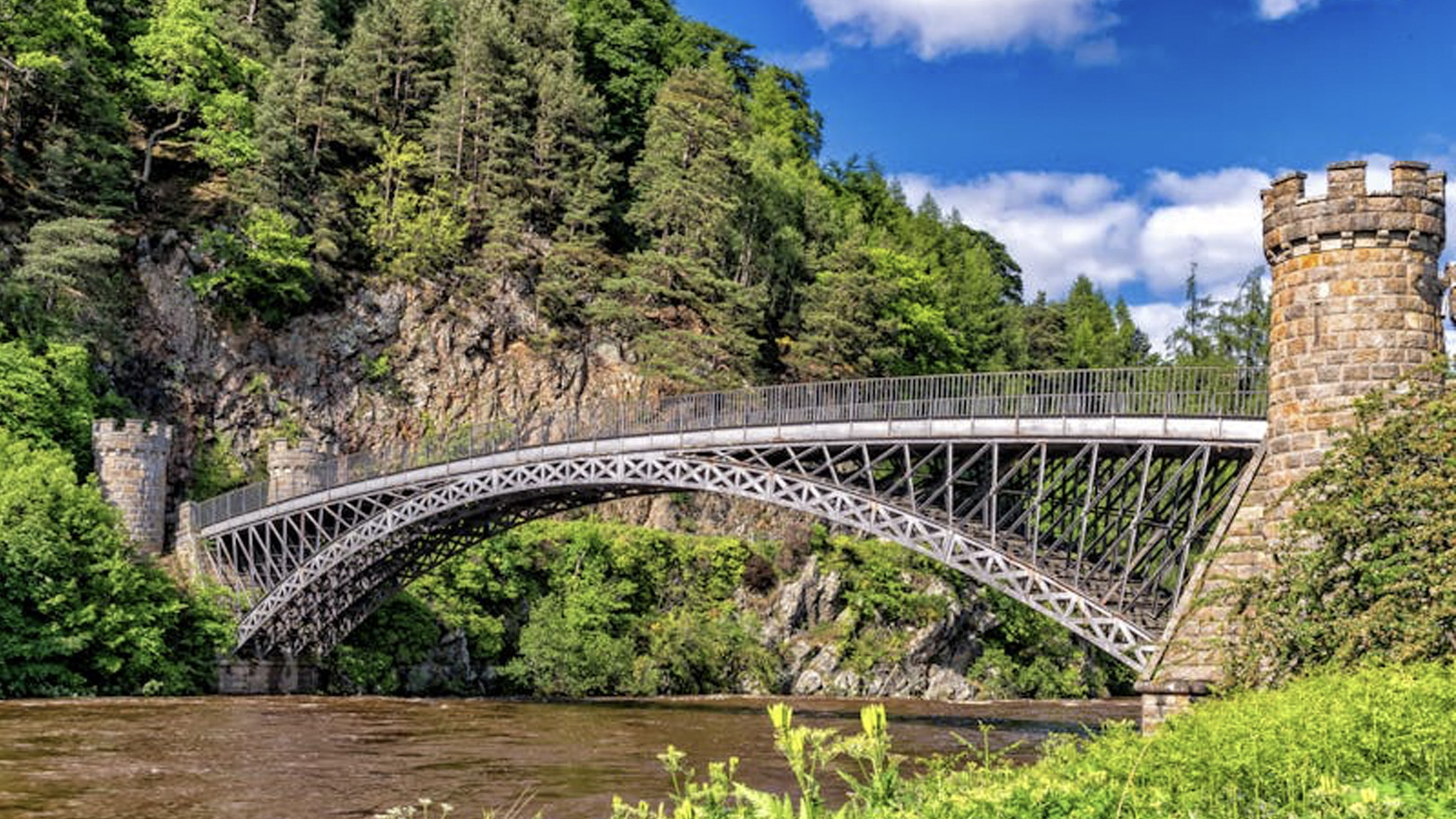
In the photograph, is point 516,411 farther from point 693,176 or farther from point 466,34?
point 466,34

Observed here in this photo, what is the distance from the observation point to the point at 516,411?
54688mm

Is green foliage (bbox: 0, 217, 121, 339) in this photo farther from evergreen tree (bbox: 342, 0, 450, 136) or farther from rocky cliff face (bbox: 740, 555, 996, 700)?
rocky cliff face (bbox: 740, 555, 996, 700)

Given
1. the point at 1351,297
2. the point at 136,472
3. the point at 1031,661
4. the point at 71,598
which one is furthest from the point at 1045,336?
the point at 1351,297

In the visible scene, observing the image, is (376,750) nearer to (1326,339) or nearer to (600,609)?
(1326,339)

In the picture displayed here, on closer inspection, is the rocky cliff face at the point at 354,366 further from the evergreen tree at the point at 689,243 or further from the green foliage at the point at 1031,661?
the green foliage at the point at 1031,661

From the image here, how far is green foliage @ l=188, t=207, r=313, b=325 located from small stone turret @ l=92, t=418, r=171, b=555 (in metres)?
9.93

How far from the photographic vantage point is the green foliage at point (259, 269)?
170 feet

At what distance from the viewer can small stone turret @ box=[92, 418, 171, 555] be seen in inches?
1656

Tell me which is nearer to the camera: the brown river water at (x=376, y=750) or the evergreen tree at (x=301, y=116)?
the brown river water at (x=376, y=750)

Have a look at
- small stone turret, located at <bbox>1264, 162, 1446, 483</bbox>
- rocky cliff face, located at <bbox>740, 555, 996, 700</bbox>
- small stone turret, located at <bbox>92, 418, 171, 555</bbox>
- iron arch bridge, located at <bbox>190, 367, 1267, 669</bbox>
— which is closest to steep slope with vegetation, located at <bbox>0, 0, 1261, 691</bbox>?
small stone turret, located at <bbox>92, 418, 171, 555</bbox>

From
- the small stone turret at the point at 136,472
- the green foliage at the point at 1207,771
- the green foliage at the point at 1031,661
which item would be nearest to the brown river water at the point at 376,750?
the small stone turret at the point at 136,472

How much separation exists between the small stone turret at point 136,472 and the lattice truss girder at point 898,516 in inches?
83.2

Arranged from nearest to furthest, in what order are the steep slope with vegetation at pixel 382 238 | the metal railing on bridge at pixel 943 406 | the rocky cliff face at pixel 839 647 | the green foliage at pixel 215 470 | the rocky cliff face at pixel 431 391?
the metal railing on bridge at pixel 943 406, the rocky cliff face at pixel 839 647, the green foliage at pixel 215 470, the rocky cliff face at pixel 431 391, the steep slope with vegetation at pixel 382 238

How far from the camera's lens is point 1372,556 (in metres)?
17.0
